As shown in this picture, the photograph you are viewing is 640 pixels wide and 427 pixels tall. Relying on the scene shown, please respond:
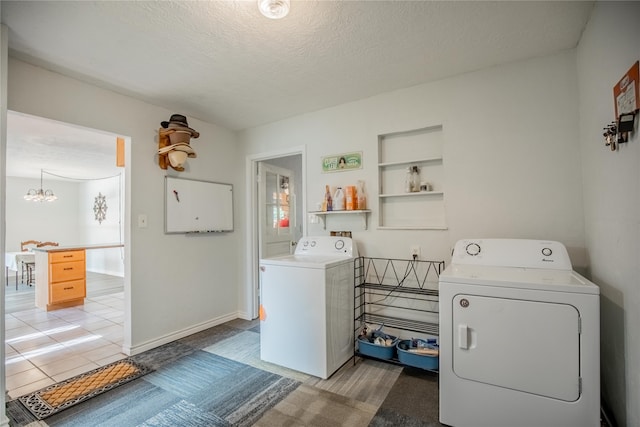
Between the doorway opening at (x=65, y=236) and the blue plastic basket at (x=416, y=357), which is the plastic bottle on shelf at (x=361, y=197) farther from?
the doorway opening at (x=65, y=236)

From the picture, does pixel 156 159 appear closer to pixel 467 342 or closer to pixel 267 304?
pixel 267 304

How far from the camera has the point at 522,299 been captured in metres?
1.44

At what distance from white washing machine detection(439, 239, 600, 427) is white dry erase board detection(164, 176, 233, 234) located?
2.50 metres

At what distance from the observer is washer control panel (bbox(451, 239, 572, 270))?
1.82 m

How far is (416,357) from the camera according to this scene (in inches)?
84.7

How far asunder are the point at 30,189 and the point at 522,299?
9714mm

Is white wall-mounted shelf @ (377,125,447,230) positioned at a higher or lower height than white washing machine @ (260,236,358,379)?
higher

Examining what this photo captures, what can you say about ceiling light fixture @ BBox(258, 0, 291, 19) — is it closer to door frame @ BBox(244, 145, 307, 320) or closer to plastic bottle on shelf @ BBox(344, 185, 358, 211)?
plastic bottle on shelf @ BBox(344, 185, 358, 211)

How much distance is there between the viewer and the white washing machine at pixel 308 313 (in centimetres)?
212

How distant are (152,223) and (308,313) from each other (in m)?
1.73

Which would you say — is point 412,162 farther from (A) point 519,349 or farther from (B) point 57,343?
(B) point 57,343

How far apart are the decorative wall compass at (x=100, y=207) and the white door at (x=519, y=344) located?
801 centimetres

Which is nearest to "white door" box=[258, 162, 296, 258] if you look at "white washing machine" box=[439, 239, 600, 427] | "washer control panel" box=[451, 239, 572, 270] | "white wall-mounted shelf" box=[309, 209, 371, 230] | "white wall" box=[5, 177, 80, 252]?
"white wall-mounted shelf" box=[309, 209, 371, 230]

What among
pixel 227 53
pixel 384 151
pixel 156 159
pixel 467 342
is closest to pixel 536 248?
pixel 467 342
